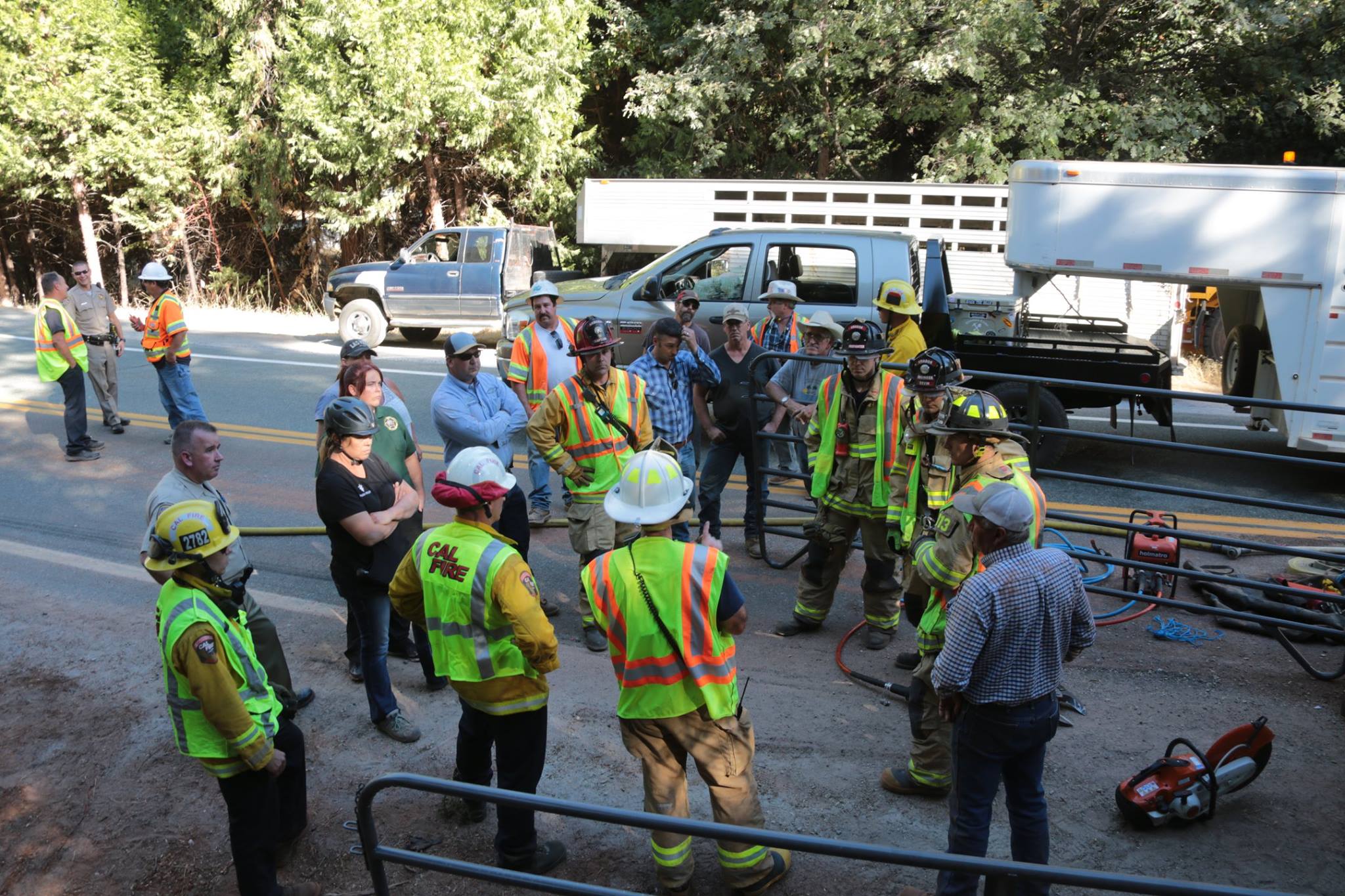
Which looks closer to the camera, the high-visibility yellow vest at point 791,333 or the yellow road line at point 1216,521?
the yellow road line at point 1216,521

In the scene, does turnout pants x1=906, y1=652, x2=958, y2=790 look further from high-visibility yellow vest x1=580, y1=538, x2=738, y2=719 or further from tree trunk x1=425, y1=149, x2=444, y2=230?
tree trunk x1=425, y1=149, x2=444, y2=230

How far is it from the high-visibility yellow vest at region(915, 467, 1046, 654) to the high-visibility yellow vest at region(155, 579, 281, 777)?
8.60 ft

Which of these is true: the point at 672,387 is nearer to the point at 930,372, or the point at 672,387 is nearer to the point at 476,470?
the point at 930,372

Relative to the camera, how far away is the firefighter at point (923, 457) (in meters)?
4.89

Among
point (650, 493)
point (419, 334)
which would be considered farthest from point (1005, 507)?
point (419, 334)

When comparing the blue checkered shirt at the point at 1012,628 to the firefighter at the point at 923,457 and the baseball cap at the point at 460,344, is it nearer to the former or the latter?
the firefighter at the point at 923,457

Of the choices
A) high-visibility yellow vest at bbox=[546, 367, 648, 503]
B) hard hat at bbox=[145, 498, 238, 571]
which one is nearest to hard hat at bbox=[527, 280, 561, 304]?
high-visibility yellow vest at bbox=[546, 367, 648, 503]

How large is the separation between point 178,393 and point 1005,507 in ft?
28.4

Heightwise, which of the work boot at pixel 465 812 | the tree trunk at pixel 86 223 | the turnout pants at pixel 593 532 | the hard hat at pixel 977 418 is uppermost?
the tree trunk at pixel 86 223

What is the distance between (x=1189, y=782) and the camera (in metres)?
4.39

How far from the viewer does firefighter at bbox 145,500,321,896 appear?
3781mm

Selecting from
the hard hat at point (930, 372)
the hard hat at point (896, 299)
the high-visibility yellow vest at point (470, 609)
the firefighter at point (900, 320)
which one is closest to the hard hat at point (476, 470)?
the high-visibility yellow vest at point (470, 609)

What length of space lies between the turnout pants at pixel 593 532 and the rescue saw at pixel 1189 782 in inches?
111

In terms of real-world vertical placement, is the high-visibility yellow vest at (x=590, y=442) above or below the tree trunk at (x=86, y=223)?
below
